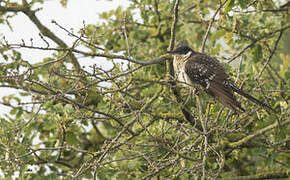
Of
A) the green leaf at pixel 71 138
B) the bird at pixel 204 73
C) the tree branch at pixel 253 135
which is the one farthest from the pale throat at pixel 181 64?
the green leaf at pixel 71 138

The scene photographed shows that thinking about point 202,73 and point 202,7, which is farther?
point 202,7

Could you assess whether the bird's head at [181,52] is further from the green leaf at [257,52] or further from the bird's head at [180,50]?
the green leaf at [257,52]

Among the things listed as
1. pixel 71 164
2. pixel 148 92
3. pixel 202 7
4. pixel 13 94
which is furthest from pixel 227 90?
pixel 13 94

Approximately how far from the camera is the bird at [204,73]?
13.8ft

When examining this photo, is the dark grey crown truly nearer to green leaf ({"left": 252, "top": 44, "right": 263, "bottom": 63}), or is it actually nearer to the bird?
the bird

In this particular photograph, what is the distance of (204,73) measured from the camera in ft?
14.9

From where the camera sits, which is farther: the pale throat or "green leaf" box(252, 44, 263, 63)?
"green leaf" box(252, 44, 263, 63)

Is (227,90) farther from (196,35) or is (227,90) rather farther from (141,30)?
(196,35)

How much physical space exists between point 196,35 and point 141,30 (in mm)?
991

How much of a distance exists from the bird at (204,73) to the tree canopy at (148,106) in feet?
0.37

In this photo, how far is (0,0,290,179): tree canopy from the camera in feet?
11.3

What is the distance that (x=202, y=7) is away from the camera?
557 cm

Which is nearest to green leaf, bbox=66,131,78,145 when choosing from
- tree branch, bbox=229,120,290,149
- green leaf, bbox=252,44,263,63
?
tree branch, bbox=229,120,290,149

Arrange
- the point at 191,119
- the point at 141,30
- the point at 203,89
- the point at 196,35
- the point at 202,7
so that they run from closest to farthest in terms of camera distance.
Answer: the point at 191,119
the point at 203,89
the point at 202,7
the point at 141,30
the point at 196,35
